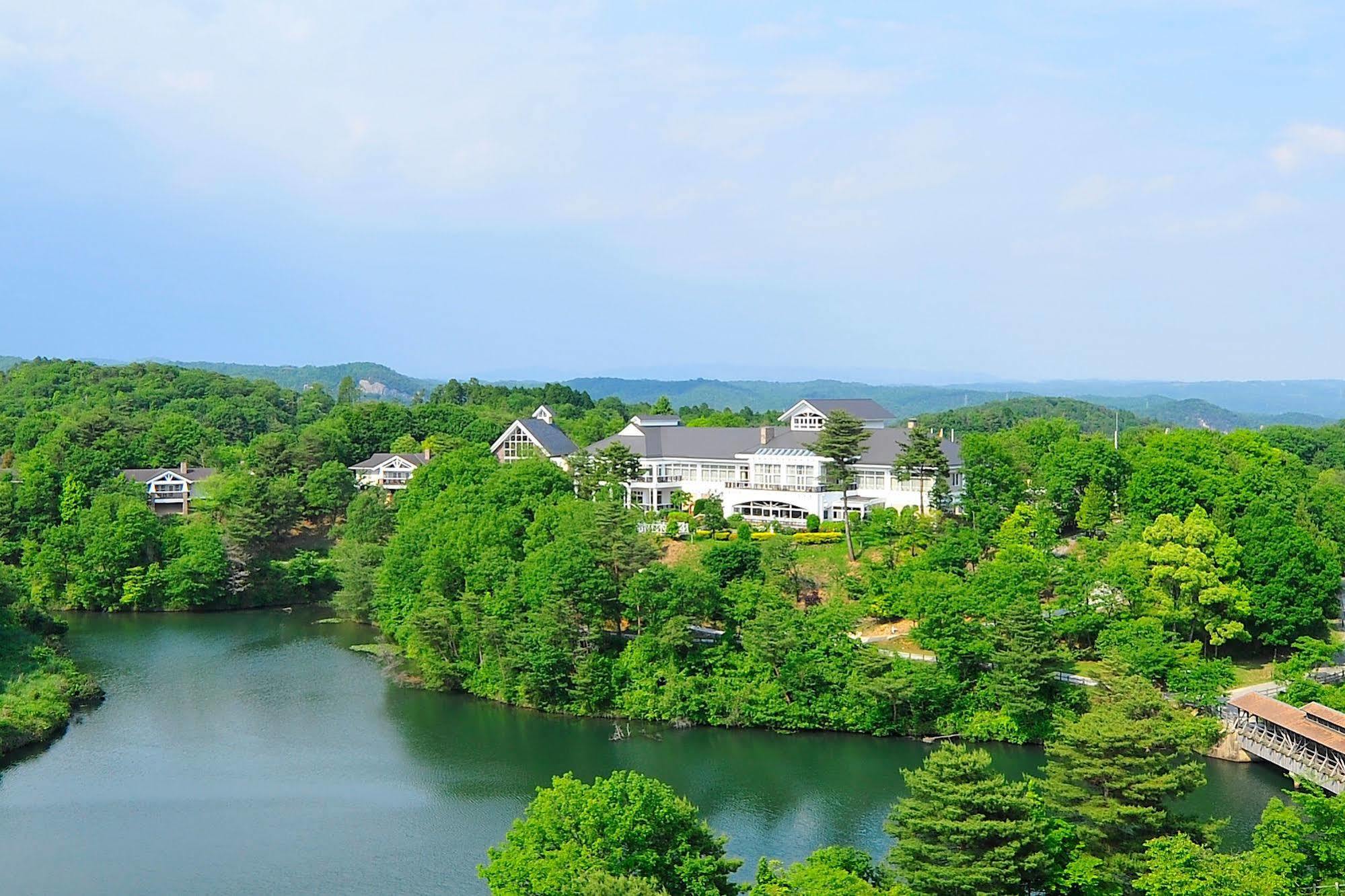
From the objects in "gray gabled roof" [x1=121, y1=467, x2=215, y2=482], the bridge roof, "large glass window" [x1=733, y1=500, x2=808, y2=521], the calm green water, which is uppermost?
"gray gabled roof" [x1=121, y1=467, x2=215, y2=482]

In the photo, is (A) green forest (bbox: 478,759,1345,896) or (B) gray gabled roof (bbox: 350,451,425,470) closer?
(A) green forest (bbox: 478,759,1345,896)

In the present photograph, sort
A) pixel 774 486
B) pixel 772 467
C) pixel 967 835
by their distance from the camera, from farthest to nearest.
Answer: pixel 772 467, pixel 774 486, pixel 967 835

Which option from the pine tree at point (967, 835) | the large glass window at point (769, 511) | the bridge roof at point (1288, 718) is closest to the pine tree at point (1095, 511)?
the large glass window at point (769, 511)

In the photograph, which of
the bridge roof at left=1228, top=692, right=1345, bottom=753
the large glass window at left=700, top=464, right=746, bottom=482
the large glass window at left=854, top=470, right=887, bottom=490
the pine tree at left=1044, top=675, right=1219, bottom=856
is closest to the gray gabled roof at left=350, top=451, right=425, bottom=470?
the large glass window at left=700, top=464, right=746, bottom=482

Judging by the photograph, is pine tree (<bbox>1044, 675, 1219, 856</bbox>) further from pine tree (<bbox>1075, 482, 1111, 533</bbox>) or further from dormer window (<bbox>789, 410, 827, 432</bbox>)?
dormer window (<bbox>789, 410, 827, 432</bbox>)

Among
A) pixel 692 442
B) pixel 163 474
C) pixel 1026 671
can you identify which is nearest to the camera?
pixel 1026 671

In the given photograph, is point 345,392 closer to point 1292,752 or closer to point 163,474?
point 163,474

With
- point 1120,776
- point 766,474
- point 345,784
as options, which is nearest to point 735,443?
point 766,474
